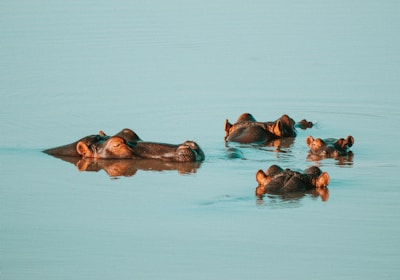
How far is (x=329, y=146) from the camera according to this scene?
16688 mm

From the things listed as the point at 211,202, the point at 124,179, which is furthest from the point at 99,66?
the point at 211,202

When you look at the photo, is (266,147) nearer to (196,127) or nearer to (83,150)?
(196,127)

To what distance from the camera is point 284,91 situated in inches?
830

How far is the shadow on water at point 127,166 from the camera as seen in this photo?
52.3ft

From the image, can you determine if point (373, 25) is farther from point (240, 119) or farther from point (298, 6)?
point (240, 119)

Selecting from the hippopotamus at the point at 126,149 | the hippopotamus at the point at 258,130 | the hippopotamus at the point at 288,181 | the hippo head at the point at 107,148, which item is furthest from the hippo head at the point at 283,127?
the hippopotamus at the point at 288,181

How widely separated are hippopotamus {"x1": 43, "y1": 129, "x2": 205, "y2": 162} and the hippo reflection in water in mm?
1996

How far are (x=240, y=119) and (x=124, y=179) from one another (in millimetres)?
3305

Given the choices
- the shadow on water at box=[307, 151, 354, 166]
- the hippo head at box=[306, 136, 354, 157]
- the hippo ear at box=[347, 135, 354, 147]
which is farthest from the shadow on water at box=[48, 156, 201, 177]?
the hippo ear at box=[347, 135, 354, 147]

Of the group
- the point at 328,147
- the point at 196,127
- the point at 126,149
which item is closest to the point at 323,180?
the point at 328,147

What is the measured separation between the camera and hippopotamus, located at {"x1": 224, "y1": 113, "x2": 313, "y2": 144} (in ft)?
57.7

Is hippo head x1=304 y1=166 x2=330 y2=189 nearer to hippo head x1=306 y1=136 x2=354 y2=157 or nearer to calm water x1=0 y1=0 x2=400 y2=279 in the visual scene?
calm water x1=0 y1=0 x2=400 y2=279

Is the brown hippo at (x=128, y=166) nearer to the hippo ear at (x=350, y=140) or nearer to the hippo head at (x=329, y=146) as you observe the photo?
the hippo head at (x=329, y=146)

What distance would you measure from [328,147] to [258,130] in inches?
57.3
